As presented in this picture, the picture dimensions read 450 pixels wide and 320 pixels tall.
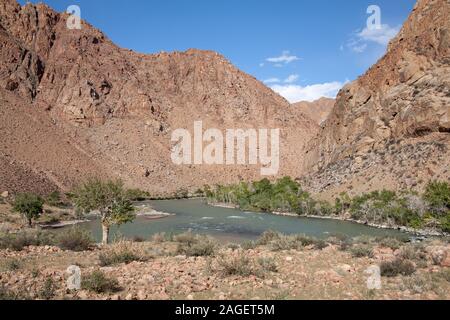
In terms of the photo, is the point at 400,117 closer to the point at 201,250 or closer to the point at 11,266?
the point at 201,250

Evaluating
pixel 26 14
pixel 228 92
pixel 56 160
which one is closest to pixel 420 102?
pixel 56 160

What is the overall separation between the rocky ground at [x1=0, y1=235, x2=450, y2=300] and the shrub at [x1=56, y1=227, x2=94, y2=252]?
126cm

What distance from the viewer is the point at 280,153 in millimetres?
134500

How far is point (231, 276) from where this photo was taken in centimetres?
1039

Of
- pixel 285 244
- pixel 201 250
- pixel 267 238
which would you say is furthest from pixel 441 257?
pixel 267 238

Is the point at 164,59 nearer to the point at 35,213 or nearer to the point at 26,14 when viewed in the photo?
the point at 26,14

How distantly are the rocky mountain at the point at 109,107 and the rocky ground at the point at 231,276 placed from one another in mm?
62152

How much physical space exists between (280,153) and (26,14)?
87.2m

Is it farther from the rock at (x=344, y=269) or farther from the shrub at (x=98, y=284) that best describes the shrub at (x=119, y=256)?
the rock at (x=344, y=269)

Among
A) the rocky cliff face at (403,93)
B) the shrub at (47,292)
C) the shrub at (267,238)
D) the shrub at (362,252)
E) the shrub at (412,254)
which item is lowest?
the shrub at (267,238)

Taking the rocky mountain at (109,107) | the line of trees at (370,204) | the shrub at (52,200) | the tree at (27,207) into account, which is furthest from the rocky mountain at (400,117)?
the rocky mountain at (109,107)

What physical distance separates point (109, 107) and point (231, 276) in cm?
11936

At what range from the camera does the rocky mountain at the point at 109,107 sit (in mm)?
92375

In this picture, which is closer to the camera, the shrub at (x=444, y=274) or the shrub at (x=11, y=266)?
the shrub at (x=444, y=274)
